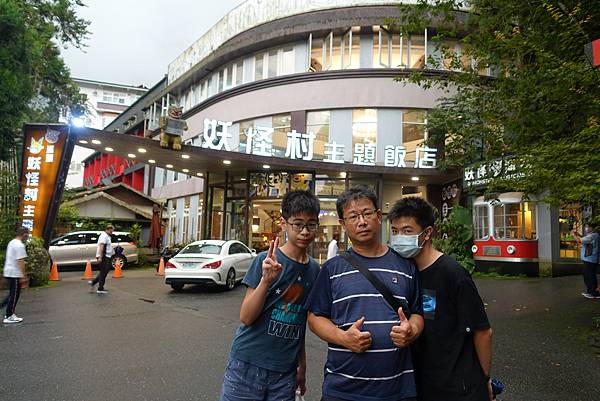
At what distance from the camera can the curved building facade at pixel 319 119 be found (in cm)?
2031

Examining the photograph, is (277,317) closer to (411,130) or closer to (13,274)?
(13,274)

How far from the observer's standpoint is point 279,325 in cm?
252

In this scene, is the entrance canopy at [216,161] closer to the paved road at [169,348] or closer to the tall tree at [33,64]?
the tall tree at [33,64]

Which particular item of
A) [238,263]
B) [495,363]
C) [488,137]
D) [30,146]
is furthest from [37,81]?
[495,363]

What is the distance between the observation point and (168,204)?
105ft

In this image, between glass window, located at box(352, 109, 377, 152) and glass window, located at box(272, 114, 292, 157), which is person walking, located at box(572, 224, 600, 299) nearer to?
glass window, located at box(352, 109, 377, 152)

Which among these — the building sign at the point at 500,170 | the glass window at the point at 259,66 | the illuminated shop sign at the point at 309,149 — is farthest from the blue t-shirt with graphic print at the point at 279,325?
the glass window at the point at 259,66

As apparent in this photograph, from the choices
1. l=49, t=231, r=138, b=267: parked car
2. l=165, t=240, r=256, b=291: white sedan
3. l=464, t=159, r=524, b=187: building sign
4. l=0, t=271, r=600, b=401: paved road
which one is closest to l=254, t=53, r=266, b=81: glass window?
l=49, t=231, r=138, b=267: parked car

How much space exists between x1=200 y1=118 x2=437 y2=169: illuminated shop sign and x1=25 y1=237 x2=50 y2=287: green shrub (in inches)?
342

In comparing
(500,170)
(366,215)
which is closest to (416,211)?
(366,215)

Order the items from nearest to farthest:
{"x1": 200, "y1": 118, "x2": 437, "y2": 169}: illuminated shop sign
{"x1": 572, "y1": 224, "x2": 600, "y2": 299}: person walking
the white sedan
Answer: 1. {"x1": 572, "y1": 224, "x2": 600, "y2": 299}: person walking
2. the white sedan
3. {"x1": 200, "y1": 118, "x2": 437, "y2": 169}: illuminated shop sign

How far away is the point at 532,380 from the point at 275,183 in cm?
1662

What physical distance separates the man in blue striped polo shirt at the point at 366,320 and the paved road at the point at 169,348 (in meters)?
2.56

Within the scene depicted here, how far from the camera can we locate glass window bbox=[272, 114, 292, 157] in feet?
72.8
